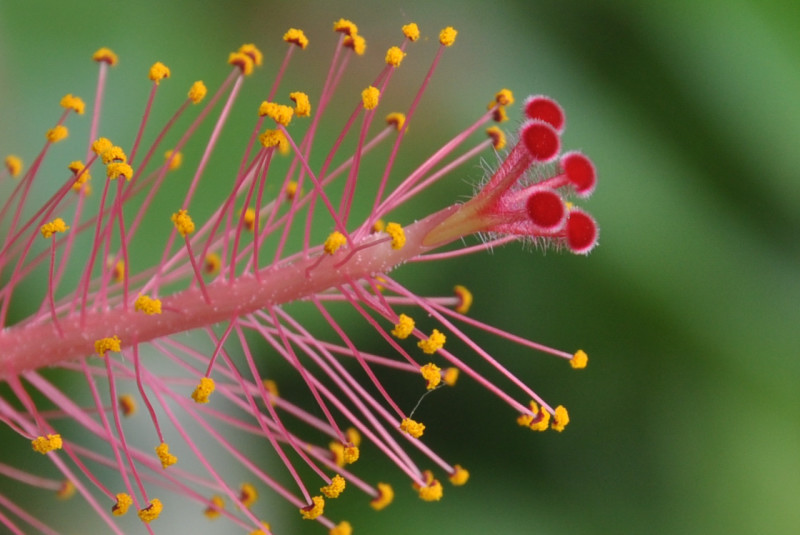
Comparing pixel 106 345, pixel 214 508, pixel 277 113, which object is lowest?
pixel 214 508

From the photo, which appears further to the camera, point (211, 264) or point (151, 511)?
point (211, 264)

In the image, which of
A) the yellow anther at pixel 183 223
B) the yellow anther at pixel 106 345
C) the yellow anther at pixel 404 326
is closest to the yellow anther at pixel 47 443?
the yellow anther at pixel 106 345

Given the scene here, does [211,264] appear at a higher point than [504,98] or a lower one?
lower

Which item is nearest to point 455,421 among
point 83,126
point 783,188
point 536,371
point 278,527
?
point 536,371

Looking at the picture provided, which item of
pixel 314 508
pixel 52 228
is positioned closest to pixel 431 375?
pixel 314 508

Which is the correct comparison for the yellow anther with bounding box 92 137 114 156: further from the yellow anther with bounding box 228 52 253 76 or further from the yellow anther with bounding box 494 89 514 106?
the yellow anther with bounding box 494 89 514 106

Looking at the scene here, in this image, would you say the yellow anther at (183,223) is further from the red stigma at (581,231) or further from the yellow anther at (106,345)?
the red stigma at (581,231)

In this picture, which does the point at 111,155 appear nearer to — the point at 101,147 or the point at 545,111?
the point at 101,147
